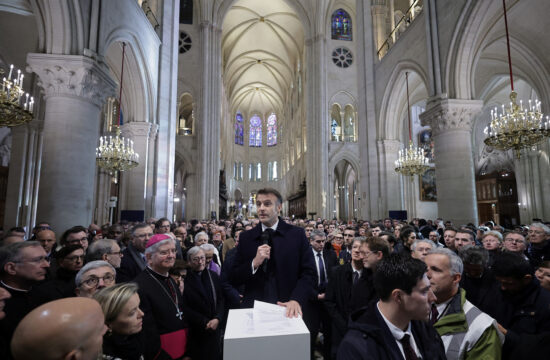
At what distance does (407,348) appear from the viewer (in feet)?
4.78

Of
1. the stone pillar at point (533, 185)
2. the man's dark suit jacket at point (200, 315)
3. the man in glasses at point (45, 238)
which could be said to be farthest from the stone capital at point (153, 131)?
the stone pillar at point (533, 185)

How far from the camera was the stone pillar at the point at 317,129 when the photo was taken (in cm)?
2267

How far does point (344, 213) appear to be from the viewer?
2966 cm

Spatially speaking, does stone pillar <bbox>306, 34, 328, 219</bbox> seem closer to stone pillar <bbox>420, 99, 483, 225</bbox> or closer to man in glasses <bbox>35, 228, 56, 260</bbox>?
stone pillar <bbox>420, 99, 483, 225</bbox>

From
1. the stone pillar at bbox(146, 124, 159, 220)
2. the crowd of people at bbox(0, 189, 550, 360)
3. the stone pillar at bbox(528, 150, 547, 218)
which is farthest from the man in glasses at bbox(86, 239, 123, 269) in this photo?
the stone pillar at bbox(528, 150, 547, 218)

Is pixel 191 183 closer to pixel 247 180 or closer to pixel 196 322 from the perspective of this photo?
pixel 196 322

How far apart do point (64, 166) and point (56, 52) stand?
2.33 meters

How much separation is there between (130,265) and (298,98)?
3100cm

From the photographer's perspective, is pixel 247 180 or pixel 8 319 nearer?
pixel 8 319

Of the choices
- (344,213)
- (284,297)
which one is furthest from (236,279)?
(344,213)

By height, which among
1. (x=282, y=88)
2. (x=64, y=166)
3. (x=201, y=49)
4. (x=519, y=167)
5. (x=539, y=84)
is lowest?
(x=64, y=166)

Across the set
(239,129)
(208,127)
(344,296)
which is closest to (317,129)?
(208,127)

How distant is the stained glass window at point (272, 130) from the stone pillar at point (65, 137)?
4302cm

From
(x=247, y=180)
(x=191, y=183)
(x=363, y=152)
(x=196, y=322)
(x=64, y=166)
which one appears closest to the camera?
(x=196, y=322)
